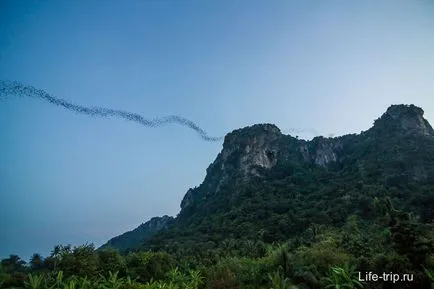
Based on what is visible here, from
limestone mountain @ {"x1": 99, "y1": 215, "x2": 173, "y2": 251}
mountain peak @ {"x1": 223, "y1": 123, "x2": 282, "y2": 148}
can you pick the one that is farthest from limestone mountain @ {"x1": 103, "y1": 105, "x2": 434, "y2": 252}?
limestone mountain @ {"x1": 99, "y1": 215, "x2": 173, "y2": 251}

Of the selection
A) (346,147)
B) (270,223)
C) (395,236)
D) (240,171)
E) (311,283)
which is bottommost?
(311,283)

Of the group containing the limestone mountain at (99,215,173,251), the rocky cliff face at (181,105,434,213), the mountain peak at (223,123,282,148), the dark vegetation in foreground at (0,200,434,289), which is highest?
the mountain peak at (223,123,282,148)

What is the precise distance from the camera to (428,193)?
250 ft

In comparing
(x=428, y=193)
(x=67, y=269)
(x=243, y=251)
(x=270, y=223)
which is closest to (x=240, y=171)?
(x=270, y=223)

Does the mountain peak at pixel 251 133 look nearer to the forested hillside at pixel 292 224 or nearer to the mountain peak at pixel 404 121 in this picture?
the forested hillside at pixel 292 224

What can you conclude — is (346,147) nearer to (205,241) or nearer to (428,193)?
(428,193)

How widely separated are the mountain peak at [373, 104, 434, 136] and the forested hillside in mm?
403

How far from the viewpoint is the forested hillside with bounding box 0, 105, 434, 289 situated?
98.9ft

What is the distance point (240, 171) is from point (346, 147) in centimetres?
4108

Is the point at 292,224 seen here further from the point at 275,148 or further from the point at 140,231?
the point at 140,231

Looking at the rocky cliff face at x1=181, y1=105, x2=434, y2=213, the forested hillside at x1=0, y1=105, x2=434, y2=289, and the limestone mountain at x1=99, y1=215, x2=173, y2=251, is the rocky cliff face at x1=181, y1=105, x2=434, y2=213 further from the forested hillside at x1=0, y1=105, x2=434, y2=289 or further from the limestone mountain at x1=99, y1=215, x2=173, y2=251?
the limestone mountain at x1=99, y1=215, x2=173, y2=251

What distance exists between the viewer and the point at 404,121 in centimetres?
12231

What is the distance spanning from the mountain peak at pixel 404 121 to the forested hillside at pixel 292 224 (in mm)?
403

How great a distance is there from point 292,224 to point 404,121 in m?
64.9
